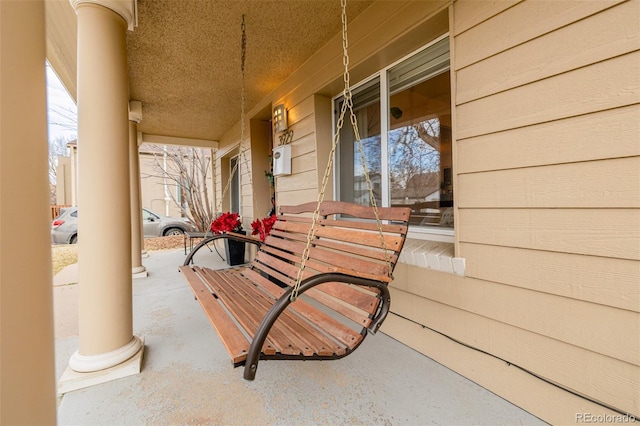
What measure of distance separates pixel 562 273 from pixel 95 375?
2.39 metres

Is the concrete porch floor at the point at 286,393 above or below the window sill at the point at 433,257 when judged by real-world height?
below

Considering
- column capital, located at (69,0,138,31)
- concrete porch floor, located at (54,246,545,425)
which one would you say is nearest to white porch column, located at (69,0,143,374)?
column capital, located at (69,0,138,31)

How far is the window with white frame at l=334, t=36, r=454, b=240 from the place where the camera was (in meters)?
1.94

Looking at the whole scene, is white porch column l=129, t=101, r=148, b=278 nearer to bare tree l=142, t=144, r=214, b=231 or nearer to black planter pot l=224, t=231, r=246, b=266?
black planter pot l=224, t=231, r=246, b=266

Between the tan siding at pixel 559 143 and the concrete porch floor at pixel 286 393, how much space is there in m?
1.18

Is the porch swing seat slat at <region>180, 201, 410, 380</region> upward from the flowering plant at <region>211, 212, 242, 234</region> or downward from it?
downward

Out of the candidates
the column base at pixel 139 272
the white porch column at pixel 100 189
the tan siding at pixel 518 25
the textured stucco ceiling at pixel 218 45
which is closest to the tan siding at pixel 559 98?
the tan siding at pixel 518 25

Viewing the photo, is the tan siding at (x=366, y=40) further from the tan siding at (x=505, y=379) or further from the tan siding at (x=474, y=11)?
the tan siding at (x=505, y=379)

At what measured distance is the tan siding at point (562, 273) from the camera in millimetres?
1086

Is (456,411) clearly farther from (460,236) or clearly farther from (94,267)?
(94,267)

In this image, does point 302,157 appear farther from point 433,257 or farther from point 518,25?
point 518,25

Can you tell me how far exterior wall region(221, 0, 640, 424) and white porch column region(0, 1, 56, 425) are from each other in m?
1.70

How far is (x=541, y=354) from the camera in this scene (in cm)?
132

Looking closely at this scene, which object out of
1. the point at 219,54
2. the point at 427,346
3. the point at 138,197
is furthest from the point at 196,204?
the point at 427,346
